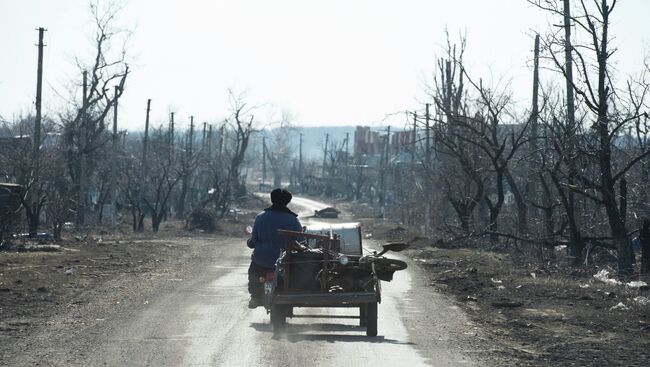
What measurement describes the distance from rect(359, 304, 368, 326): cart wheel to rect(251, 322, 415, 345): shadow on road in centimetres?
8

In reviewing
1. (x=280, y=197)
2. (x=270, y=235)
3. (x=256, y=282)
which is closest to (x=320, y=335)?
(x=256, y=282)

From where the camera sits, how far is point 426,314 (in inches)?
641

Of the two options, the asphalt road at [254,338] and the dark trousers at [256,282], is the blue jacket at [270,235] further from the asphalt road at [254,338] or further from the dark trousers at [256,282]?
the asphalt road at [254,338]

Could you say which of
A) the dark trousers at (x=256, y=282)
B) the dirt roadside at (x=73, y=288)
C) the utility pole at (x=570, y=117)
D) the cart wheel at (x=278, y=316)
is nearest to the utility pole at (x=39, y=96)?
the dirt roadside at (x=73, y=288)

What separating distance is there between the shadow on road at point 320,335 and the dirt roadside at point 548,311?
1.59m

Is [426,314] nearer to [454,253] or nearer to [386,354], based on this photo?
[386,354]

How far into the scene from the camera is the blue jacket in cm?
1424

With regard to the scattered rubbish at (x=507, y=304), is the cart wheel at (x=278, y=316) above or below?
above

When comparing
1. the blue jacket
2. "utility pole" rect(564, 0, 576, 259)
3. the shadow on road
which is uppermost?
"utility pole" rect(564, 0, 576, 259)

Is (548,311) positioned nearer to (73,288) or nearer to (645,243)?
(645,243)

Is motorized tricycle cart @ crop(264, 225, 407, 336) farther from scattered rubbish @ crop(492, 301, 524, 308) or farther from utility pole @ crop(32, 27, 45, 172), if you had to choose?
utility pole @ crop(32, 27, 45, 172)

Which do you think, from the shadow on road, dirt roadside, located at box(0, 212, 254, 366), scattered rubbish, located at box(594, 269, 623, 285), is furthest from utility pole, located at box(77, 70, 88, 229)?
the shadow on road

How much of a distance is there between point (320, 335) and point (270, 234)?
1809mm

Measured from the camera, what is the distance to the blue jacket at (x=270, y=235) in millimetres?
14242
